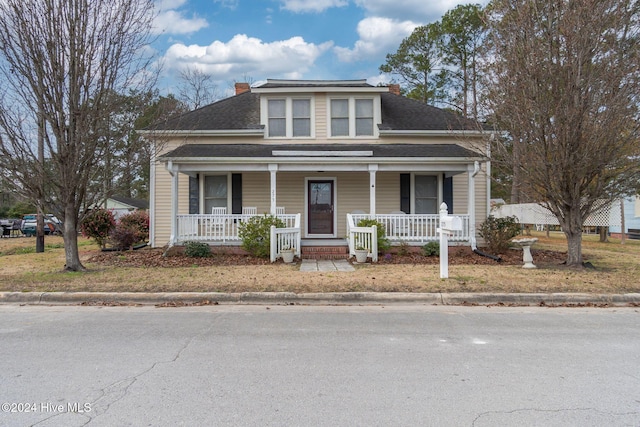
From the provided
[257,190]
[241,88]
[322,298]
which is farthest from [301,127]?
[322,298]

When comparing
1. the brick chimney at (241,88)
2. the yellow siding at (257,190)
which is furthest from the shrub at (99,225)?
the brick chimney at (241,88)

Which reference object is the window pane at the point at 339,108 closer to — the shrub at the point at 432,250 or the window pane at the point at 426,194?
the window pane at the point at 426,194

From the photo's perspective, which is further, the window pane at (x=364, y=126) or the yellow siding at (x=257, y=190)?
the window pane at (x=364, y=126)

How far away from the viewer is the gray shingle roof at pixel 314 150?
493 inches

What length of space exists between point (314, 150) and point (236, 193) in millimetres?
3222

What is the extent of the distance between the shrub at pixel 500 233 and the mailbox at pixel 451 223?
4882mm

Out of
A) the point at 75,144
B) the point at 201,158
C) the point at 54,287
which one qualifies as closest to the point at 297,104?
the point at 201,158

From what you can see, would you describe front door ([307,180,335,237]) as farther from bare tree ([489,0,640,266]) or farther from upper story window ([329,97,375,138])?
bare tree ([489,0,640,266])

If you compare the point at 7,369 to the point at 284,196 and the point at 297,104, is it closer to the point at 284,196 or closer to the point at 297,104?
the point at 284,196

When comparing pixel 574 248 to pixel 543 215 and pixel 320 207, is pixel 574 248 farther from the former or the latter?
pixel 543 215

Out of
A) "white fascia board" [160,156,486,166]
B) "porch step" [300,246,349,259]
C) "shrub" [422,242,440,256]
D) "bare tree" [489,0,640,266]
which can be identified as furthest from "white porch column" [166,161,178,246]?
"bare tree" [489,0,640,266]

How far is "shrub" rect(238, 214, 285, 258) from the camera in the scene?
11410 mm

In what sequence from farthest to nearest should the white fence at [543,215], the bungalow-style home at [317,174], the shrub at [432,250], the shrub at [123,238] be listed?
the white fence at [543,215] → the bungalow-style home at [317,174] → the shrub at [123,238] → the shrub at [432,250]

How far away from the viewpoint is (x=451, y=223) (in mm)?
8211
